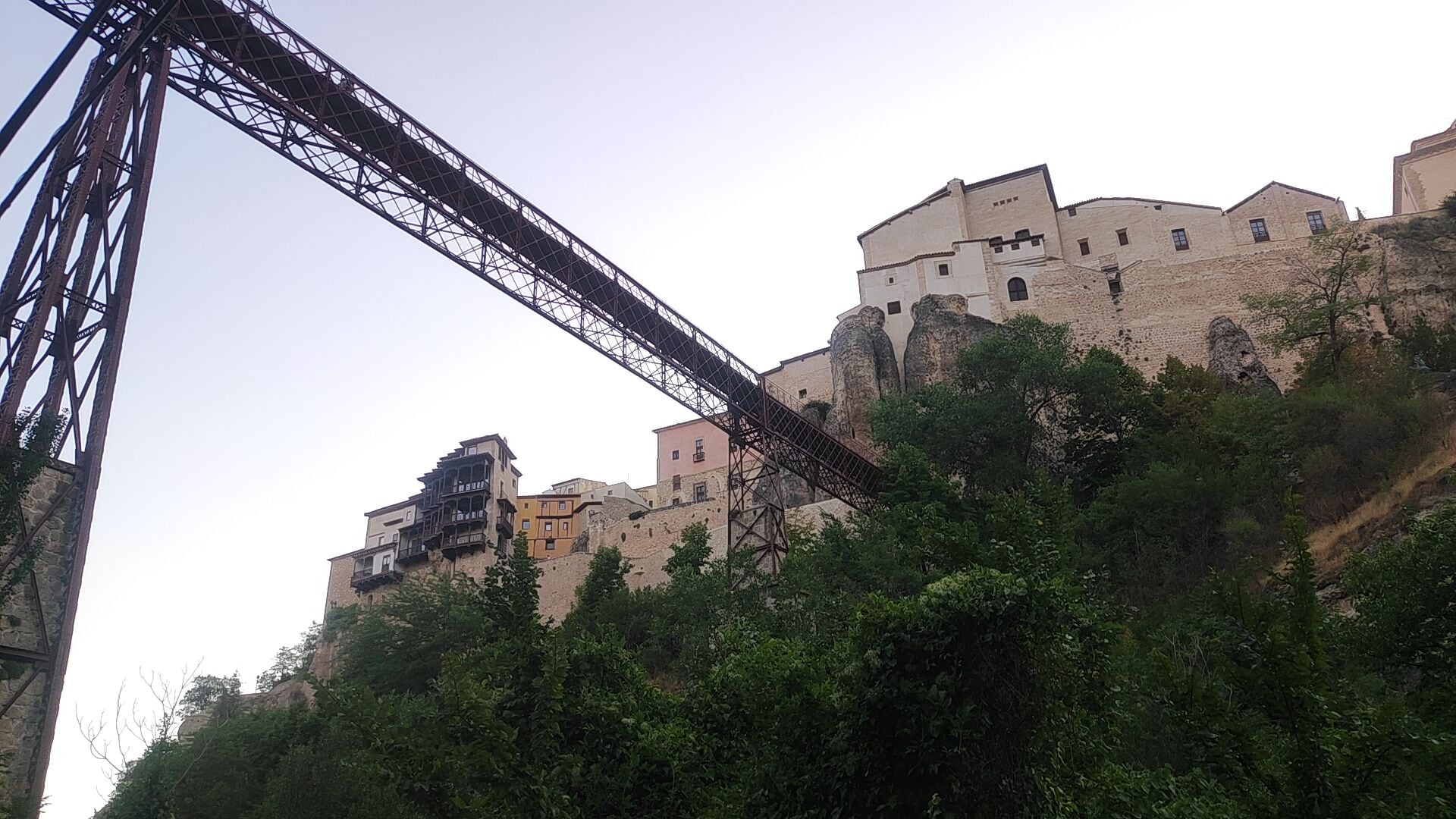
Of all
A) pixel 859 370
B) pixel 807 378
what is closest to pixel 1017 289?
pixel 859 370

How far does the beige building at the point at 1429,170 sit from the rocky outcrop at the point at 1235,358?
10.5 metres

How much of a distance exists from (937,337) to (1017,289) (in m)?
6.20

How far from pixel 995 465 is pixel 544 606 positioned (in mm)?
21477

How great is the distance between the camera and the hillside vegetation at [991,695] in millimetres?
9734

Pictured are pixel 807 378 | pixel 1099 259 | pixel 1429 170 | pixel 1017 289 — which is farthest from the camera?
pixel 807 378

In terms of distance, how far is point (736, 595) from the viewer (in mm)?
27078

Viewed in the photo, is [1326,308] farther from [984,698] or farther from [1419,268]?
[984,698]

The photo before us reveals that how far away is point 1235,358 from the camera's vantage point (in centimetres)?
4303

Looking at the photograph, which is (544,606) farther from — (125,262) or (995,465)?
(125,262)

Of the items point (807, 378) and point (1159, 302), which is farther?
point (807, 378)

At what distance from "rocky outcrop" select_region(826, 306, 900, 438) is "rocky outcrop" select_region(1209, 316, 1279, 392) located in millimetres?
13316

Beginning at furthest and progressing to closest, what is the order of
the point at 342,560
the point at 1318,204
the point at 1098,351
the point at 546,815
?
1. the point at 342,560
2. the point at 1318,204
3. the point at 1098,351
4. the point at 546,815

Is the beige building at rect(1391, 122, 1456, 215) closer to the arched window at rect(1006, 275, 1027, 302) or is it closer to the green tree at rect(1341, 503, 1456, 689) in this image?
the arched window at rect(1006, 275, 1027, 302)

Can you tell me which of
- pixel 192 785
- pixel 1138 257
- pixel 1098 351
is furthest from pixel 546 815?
pixel 1138 257
